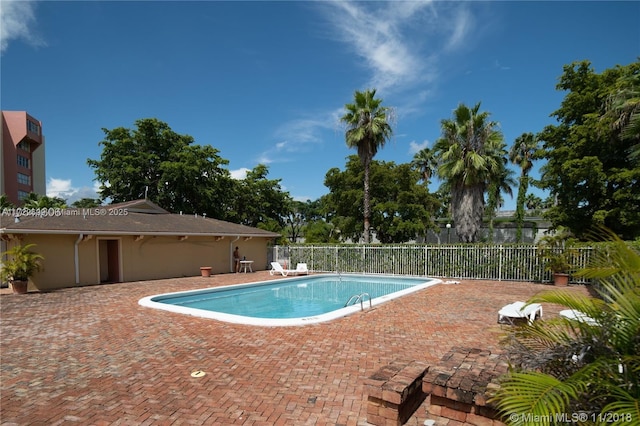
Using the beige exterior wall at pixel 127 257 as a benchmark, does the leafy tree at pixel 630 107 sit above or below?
above

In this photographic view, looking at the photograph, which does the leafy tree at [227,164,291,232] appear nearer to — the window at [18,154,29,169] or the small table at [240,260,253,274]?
the small table at [240,260,253,274]

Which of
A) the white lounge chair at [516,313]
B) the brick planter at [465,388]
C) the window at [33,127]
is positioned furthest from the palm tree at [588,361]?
the window at [33,127]

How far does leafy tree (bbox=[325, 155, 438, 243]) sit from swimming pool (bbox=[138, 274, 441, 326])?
38.1 feet

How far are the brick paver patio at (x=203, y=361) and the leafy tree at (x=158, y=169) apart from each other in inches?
953

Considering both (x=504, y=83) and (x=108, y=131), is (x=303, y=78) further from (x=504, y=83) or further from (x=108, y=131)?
(x=108, y=131)

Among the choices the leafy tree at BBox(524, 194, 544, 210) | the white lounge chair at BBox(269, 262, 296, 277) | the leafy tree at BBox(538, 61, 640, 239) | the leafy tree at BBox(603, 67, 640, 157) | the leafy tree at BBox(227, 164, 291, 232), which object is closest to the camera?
the leafy tree at BBox(603, 67, 640, 157)

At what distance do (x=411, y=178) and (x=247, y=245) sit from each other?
1633cm

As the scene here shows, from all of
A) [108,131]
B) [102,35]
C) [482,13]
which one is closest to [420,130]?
[482,13]

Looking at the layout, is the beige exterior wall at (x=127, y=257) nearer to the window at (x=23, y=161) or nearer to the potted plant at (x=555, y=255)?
the potted plant at (x=555, y=255)

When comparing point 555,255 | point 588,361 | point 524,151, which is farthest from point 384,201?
point 588,361

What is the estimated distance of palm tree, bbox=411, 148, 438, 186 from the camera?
45.3m

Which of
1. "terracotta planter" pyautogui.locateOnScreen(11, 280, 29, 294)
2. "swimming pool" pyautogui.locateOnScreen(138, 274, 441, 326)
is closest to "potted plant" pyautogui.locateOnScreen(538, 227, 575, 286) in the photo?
"swimming pool" pyautogui.locateOnScreen(138, 274, 441, 326)

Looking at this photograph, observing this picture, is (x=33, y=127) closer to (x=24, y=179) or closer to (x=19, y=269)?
(x=24, y=179)

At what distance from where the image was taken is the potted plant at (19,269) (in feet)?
40.0
